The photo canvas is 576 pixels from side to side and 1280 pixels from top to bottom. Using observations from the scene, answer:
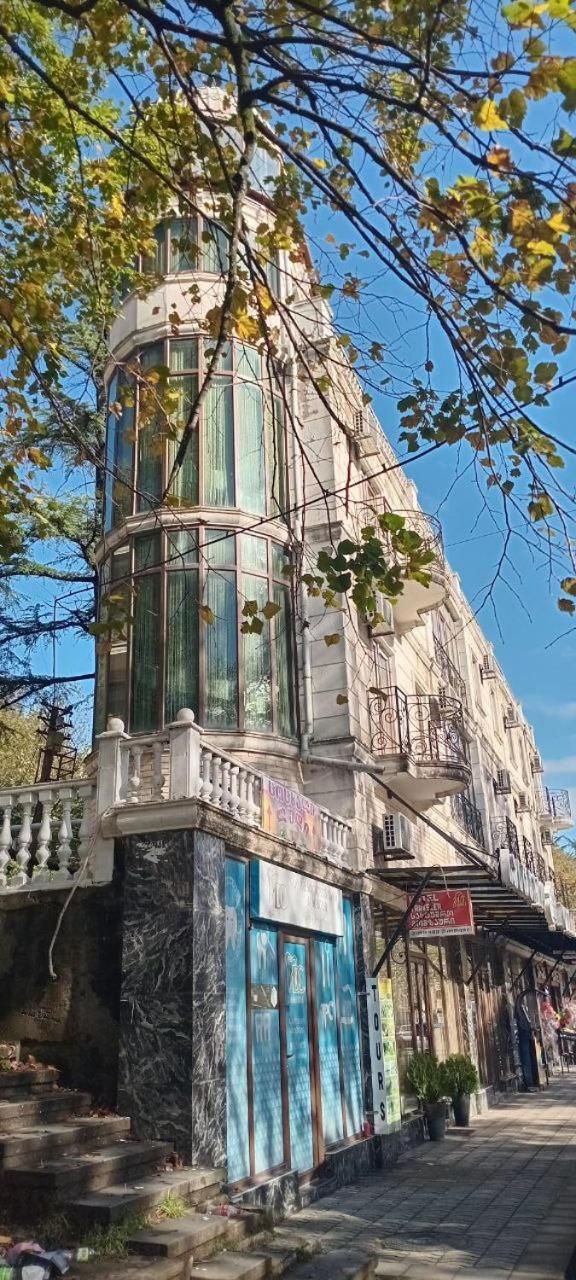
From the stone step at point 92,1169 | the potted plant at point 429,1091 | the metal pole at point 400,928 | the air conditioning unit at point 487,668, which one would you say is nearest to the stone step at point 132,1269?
the stone step at point 92,1169

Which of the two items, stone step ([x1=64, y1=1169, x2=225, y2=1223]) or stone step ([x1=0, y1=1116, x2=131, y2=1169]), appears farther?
stone step ([x1=0, y1=1116, x2=131, y2=1169])

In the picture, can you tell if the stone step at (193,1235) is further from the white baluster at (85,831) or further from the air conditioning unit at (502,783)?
the air conditioning unit at (502,783)

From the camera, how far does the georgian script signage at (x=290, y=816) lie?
36.2 ft

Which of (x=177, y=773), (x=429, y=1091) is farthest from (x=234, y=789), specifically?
(x=429, y=1091)

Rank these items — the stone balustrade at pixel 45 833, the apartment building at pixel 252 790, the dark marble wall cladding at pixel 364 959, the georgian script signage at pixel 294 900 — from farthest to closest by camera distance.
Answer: the dark marble wall cladding at pixel 364 959 → the georgian script signage at pixel 294 900 → the stone balustrade at pixel 45 833 → the apartment building at pixel 252 790

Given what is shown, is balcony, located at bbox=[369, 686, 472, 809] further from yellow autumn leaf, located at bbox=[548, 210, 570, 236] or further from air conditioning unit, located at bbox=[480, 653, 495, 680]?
air conditioning unit, located at bbox=[480, 653, 495, 680]

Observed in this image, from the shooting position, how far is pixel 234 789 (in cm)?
1048

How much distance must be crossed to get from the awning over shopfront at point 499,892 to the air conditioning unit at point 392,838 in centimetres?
43

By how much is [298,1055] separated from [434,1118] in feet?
18.5

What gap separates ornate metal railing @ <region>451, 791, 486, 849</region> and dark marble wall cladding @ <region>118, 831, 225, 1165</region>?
13.9 metres

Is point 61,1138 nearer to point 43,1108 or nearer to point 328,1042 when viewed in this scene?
point 43,1108

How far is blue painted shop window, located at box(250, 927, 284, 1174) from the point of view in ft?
31.8

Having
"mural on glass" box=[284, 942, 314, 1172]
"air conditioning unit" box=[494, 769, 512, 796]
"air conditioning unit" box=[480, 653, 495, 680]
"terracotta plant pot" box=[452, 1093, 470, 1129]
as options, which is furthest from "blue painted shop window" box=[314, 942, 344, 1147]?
A: "air conditioning unit" box=[480, 653, 495, 680]

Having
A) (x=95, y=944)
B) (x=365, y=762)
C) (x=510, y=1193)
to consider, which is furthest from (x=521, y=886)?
(x=95, y=944)
